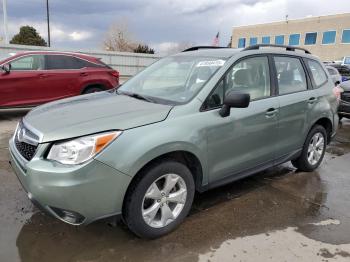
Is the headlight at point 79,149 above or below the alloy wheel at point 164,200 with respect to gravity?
above

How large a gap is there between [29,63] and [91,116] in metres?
6.05

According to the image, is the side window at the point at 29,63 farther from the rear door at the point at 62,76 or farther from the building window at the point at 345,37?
the building window at the point at 345,37

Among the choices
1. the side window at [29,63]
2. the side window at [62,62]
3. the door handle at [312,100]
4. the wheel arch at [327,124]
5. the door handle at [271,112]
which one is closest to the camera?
the door handle at [271,112]

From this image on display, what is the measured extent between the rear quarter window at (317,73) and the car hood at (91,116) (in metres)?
2.58

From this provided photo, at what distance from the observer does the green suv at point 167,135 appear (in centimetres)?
266

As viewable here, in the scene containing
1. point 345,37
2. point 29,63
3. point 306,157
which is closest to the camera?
point 306,157

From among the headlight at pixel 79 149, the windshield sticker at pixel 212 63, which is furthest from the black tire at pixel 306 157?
the headlight at pixel 79 149

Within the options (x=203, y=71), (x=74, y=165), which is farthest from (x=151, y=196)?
(x=203, y=71)

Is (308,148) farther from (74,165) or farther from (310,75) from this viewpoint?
(74,165)

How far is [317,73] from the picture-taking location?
496 cm

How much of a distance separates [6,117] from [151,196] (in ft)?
22.6

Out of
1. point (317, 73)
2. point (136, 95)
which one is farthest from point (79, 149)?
point (317, 73)

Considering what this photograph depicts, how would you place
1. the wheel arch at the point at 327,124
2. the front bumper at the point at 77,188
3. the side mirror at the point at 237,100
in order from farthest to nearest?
the wheel arch at the point at 327,124
the side mirror at the point at 237,100
the front bumper at the point at 77,188

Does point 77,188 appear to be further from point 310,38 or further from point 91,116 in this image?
point 310,38
